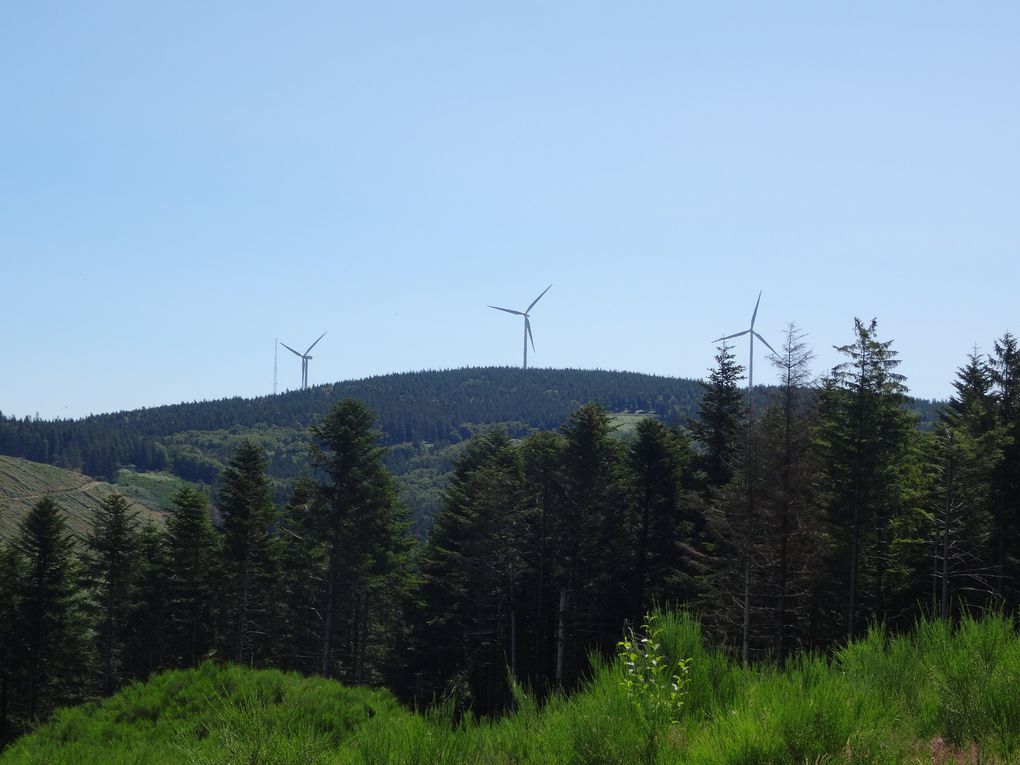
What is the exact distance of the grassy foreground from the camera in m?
5.72

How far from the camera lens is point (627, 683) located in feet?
21.5

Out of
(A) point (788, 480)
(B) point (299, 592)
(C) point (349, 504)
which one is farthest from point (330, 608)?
(A) point (788, 480)

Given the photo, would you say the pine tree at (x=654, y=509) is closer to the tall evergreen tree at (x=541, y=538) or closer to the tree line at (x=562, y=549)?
the tree line at (x=562, y=549)

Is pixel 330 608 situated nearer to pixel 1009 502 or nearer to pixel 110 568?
pixel 110 568

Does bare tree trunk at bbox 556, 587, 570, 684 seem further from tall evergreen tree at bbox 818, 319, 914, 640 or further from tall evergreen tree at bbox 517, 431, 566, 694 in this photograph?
tall evergreen tree at bbox 818, 319, 914, 640

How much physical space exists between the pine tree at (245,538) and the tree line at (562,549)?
5.7 inches

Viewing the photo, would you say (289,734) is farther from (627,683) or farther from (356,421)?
(356,421)

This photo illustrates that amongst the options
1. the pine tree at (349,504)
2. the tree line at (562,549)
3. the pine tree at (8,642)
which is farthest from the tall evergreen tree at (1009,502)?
the pine tree at (8,642)

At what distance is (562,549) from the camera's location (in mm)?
40938

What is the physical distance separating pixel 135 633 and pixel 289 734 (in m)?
47.9

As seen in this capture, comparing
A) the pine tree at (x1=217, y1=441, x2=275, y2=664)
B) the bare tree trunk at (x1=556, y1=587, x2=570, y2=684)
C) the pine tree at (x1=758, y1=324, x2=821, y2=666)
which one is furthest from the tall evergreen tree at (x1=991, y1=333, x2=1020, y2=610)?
the pine tree at (x1=217, y1=441, x2=275, y2=664)

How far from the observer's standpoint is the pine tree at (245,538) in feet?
151

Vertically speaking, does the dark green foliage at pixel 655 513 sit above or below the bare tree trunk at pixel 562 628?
above

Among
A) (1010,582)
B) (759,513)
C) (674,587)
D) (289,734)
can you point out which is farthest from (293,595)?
(289,734)
